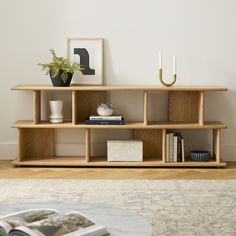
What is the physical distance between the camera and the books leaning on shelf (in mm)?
1867

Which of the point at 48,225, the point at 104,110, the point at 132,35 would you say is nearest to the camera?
the point at 48,225

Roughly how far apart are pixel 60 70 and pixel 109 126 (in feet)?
1.85

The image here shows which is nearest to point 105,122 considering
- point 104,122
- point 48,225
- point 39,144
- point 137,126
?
point 104,122

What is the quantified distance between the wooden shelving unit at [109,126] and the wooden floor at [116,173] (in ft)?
0.23

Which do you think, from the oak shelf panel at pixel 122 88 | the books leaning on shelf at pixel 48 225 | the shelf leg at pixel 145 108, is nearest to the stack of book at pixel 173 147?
the shelf leg at pixel 145 108

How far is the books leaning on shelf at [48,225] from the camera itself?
1867 mm

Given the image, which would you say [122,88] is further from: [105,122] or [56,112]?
[56,112]

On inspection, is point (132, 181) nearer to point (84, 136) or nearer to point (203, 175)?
point (203, 175)

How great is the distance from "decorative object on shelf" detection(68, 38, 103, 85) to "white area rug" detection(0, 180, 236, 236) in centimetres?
102

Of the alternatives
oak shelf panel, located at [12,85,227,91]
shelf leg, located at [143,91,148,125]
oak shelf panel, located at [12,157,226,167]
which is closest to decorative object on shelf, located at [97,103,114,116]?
oak shelf panel, located at [12,85,227,91]

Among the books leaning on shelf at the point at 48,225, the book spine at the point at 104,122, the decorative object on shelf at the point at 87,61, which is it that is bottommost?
the books leaning on shelf at the point at 48,225

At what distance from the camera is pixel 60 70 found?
13.9ft

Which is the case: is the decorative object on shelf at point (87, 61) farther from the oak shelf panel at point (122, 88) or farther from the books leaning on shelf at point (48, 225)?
the books leaning on shelf at point (48, 225)

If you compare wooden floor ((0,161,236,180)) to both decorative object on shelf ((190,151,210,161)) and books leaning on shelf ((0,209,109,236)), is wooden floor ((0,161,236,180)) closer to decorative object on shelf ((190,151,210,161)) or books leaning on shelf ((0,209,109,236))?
decorative object on shelf ((190,151,210,161))
